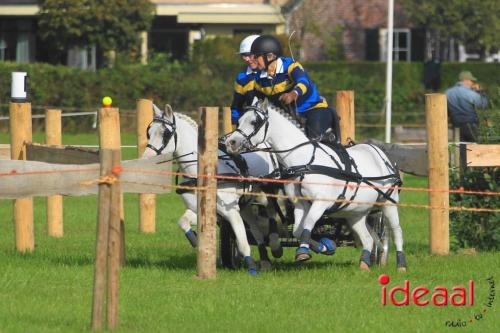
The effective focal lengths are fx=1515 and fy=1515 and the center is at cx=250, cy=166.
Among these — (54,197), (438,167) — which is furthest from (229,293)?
(54,197)

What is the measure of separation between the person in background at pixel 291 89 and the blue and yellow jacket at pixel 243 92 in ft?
0.26

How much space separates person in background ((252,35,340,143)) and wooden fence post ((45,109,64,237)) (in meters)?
3.86

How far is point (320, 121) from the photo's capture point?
15.6 m

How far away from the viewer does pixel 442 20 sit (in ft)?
170

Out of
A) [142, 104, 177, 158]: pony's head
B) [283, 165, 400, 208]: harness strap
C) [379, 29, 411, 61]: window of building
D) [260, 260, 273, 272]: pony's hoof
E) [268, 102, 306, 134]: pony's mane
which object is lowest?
[260, 260, 273, 272]: pony's hoof

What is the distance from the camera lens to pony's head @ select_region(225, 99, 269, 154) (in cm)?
1411

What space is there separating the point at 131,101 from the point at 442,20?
1303 cm

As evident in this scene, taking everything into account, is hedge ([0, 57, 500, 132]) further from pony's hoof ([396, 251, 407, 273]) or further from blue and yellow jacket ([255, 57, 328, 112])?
pony's hoof ([396, 251, 407, 273])

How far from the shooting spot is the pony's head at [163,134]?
49.0 feet

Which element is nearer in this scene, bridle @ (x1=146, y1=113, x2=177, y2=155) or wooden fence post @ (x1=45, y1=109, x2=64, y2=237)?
bridle @ (x1=146, y1=113, x2=177, y2=155)

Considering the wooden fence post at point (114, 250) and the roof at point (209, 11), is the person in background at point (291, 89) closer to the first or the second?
the wooden fence post at point (114, 250)

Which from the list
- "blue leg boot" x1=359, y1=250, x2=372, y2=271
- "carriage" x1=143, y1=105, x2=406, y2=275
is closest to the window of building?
"carriage" x1=143, y1=105, x2=406, y2=275

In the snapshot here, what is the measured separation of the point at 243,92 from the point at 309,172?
159 centimetres

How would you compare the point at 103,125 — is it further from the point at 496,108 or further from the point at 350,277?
the point at 496,108
